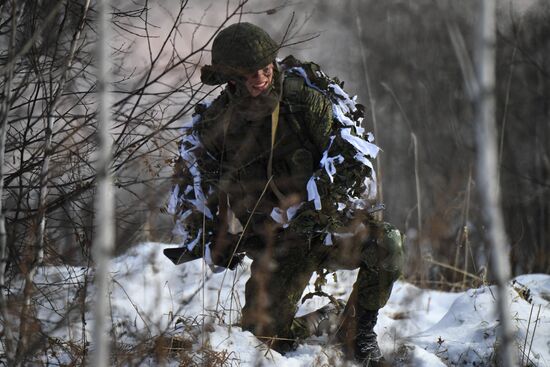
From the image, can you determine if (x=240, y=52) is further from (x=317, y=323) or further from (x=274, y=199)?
(x=317, y=323)

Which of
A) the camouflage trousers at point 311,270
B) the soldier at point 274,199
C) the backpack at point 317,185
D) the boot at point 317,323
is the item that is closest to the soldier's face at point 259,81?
the soldier at point 274,199

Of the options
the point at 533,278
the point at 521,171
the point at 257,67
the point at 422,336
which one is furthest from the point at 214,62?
the point at 521,171

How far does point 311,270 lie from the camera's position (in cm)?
450

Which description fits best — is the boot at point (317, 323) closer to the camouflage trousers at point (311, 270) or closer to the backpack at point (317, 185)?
the camouflage trousers at point (311, 270)

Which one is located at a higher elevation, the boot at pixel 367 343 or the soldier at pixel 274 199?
the soldier at pixel 274 199

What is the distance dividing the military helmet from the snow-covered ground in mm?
935

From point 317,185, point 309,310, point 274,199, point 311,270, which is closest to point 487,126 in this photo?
point 317,185

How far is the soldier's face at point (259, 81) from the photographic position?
415 cm

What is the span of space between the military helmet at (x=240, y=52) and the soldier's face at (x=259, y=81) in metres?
0.05

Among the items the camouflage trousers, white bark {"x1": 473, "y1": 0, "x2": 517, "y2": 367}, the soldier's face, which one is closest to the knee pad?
the camouflage trousers

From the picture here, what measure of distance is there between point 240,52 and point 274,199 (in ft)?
2.63

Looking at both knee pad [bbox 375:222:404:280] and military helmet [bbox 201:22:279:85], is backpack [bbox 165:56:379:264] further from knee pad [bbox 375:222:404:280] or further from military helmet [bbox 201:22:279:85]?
military helmet [bbox 201:22:279:85]

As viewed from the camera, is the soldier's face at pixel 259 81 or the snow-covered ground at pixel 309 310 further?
the soldier's face at pixel 259 81

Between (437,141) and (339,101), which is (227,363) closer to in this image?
(339,101)
